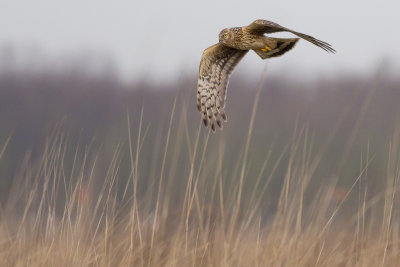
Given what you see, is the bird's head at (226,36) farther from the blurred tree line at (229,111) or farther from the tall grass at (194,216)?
the blurred tree line at (229,111)

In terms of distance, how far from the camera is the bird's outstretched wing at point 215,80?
4.68 m

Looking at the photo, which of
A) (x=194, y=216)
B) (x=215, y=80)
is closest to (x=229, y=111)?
(x=215, y=80)

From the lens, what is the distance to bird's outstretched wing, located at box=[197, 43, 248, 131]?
4684 millimetres

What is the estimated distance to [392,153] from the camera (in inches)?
147

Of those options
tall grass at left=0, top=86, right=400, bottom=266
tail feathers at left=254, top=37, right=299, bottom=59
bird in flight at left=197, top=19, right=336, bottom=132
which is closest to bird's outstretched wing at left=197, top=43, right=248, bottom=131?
bird in flight at left=197, top=19, right=336, bottom=132

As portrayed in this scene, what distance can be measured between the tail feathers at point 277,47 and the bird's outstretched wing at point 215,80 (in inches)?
19.1

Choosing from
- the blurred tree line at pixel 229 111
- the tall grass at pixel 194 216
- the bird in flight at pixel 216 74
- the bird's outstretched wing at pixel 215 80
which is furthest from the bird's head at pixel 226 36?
the blurred tree line at pixel 229 111

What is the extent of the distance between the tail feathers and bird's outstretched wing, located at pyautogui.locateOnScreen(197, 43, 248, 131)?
0.49m

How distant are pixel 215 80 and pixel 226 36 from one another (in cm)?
40

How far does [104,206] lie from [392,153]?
1490 mm

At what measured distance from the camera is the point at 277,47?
13.7 feet

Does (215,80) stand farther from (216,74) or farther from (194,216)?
(194,216)

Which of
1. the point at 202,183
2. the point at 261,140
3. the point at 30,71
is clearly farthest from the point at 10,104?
the point at 202,183

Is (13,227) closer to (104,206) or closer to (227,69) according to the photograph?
(104,206)
